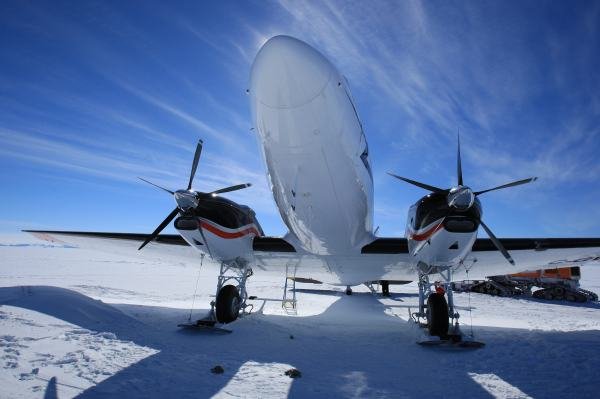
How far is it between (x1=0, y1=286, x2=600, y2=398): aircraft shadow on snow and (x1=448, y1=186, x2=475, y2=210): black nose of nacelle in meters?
2.94

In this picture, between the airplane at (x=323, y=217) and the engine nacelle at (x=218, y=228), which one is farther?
the engine nacelle at (x=218, y=228)

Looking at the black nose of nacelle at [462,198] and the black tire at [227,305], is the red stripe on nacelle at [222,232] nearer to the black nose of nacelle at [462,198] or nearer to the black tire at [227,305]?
the black tire at [227,305]

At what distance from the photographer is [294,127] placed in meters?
5.60

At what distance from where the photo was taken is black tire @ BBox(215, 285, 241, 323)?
8.90m

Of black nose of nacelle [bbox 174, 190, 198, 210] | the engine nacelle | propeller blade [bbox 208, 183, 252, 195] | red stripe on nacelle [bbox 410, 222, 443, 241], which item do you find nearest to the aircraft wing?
the engine nacelle

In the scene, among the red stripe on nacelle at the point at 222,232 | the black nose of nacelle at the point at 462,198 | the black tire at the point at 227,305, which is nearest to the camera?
the black nose of nacelle at the point at 462,198

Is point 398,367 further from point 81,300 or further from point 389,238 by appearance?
point 81,300

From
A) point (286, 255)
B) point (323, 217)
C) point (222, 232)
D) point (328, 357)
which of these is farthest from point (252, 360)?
point (286, 255)

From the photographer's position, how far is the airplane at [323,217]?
210 inches

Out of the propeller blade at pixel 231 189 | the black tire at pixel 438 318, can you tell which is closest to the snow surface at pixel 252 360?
the black tire at pixel 438 318

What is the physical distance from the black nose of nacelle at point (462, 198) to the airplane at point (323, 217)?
2cm

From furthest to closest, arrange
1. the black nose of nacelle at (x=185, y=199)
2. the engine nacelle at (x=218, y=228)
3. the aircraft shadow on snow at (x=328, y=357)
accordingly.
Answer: the engine nacelle at (x=218, y=228) → the black nose of nacelle at (x=185, y=199) → the aircraft shadow on snow at (x=328, y=357)

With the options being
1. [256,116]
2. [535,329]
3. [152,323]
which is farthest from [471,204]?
[152,323]

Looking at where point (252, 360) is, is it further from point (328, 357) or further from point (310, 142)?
point (310, 142)
